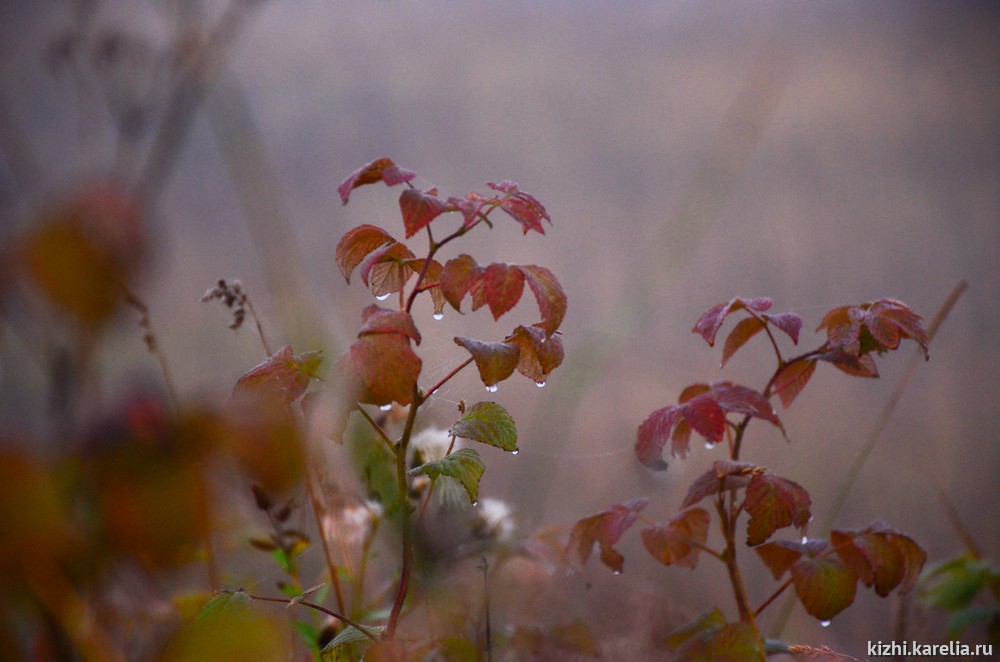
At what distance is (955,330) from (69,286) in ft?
5.38

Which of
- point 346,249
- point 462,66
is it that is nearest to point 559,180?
point 462,66

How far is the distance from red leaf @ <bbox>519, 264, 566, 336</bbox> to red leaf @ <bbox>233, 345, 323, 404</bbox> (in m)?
0.17

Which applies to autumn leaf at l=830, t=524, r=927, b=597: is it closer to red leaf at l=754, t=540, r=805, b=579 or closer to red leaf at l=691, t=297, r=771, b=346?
red leaf at l=754, t=540, r=805, b=579

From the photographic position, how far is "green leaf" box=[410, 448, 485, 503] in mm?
510

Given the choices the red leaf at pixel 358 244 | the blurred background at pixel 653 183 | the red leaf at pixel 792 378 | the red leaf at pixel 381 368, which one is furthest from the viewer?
the blurred background at pixel 653 183

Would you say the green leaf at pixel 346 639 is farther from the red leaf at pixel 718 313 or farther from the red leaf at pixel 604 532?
the red leaf at pixel 718 313

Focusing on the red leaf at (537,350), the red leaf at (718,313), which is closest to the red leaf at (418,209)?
the red leaf at (537,350)

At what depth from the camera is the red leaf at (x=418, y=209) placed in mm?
505

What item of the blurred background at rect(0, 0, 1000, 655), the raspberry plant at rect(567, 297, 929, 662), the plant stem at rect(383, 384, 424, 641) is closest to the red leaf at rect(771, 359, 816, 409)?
the raspberry plant at rect(567, 297, 929, 662)

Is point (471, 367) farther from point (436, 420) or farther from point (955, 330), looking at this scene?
point (955, 330)

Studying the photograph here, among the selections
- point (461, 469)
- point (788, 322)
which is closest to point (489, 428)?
point (461, 469)

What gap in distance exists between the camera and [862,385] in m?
1.49

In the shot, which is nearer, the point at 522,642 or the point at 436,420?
the point at 522,642

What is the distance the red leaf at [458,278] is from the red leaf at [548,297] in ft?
0.12
